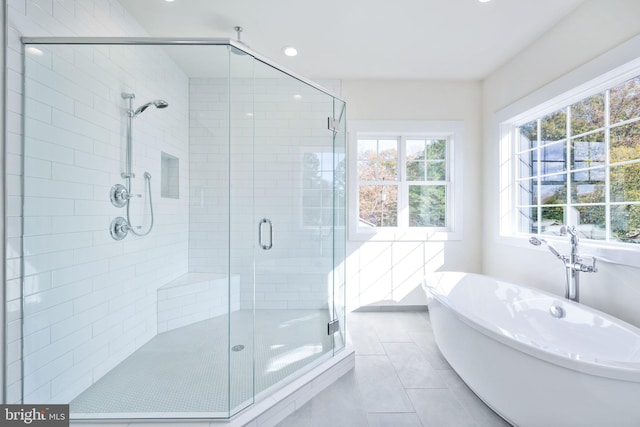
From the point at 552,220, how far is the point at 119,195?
3.49 meters

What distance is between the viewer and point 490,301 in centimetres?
248

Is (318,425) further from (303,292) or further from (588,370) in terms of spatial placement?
(588,370)

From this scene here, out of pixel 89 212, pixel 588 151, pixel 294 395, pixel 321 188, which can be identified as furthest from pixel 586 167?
pixel 89 212

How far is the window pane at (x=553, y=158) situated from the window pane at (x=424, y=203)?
3.23 feet

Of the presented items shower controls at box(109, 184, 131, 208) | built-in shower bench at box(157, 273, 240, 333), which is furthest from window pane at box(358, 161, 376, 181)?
shower controls at box(109, 184, 131, 208)

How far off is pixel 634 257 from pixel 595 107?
3.72ft

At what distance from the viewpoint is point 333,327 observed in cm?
221

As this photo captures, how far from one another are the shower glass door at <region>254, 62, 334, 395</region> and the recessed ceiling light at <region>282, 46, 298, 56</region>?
23.7 inches

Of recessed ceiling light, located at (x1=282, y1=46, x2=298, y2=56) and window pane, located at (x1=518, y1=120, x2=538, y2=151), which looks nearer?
recessed ceiling light, located at (x1=282, y1=46, x2=298, y2=56)

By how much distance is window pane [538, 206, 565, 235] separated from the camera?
2453 mm

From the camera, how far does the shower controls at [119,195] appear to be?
6.29ft

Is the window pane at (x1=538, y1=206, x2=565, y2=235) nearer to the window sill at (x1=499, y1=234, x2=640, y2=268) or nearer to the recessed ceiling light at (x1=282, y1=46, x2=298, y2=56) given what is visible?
the window sill at (x1=499, y1=234, x2=640, y2=268)

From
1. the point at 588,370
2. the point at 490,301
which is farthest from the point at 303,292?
the point at 588,370

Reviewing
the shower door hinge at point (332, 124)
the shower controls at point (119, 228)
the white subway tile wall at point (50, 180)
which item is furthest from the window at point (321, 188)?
the white subway tile wall at point (50, 180)
